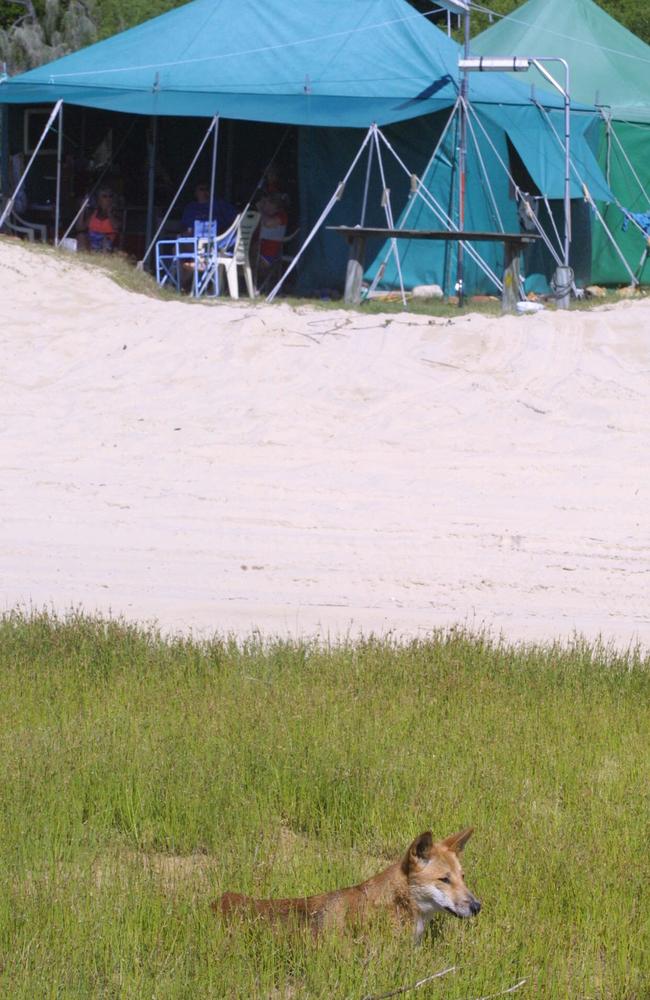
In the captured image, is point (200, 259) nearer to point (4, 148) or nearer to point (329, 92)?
point (329, 92)

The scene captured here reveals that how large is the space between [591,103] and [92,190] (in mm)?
6053

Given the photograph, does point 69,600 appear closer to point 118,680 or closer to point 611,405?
point 118,680

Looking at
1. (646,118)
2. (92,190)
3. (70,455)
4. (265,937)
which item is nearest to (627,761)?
(265,937)

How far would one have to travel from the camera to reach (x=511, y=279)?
1346 cm

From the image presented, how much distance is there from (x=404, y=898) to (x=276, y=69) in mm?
12636

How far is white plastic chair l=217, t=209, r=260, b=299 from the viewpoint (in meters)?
14.5

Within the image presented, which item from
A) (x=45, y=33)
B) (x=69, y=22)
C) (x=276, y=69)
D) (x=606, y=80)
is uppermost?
(x=69, y=22)

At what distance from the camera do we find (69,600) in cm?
666

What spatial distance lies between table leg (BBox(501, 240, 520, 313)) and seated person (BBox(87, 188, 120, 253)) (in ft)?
14.2

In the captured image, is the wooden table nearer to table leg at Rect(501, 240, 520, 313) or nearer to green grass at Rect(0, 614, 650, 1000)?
table leg at Rect(501, 240, 520, 313)

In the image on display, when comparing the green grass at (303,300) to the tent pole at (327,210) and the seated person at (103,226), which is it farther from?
the seated person at (103,226)

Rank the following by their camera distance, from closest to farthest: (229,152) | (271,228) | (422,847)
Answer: (422,847) < (271,228) < (229,152)

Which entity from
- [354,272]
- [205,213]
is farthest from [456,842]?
[205,213]

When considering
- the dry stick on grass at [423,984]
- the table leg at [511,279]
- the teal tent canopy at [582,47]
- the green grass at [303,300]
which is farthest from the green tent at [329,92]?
the dry stick on grass at [423,984]
